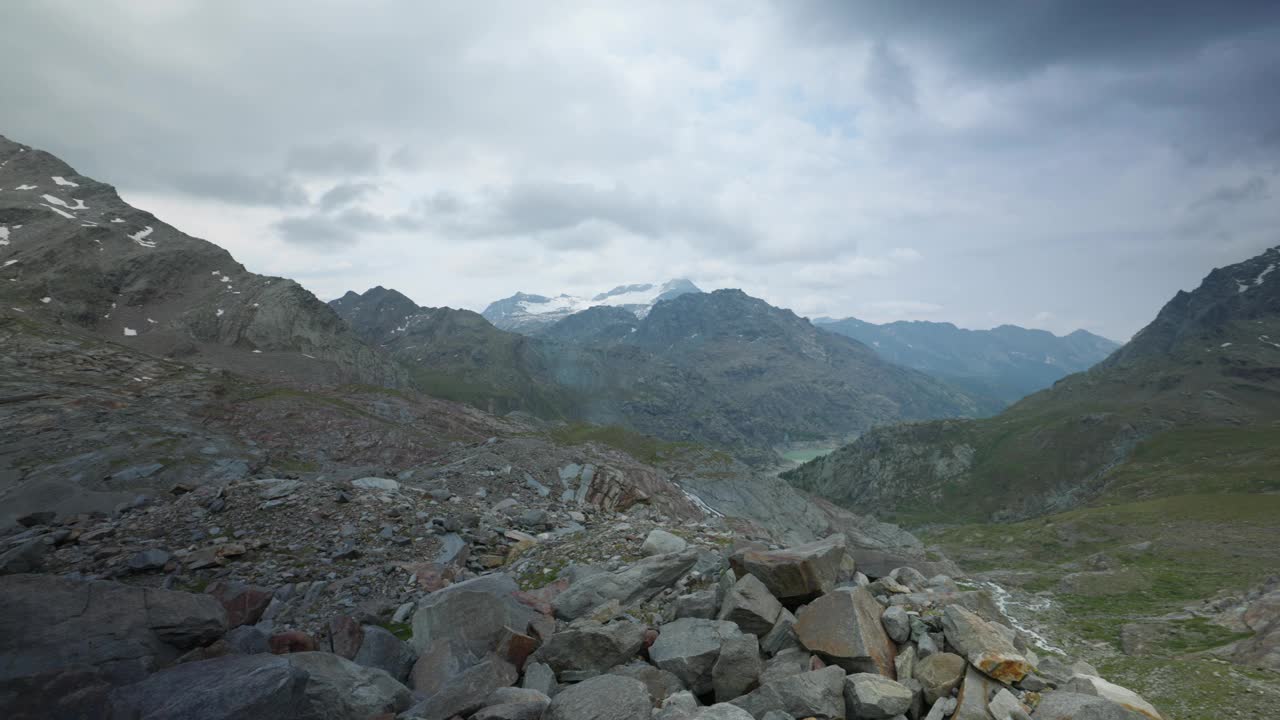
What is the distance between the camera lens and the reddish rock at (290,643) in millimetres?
12141

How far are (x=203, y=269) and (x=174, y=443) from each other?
14381 cm

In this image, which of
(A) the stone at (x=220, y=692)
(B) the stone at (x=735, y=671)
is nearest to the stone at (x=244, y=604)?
(A) the stone at (x=220, y=692)

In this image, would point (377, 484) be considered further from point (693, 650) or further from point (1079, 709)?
point (1079, 709)

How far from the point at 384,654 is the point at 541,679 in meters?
4.34

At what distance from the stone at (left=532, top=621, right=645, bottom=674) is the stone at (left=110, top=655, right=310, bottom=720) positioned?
470 centimetres

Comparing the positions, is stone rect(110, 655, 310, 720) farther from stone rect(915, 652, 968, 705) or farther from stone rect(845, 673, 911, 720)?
stone rect(915, 652, 968, 705)

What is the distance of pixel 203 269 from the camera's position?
161m

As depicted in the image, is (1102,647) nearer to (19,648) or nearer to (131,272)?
(19,648)

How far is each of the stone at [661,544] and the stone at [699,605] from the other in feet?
15.2

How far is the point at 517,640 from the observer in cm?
1205

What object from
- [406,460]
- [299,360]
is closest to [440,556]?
[406,460]

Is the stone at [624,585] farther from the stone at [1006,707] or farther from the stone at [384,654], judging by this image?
the stone at [1006,707]

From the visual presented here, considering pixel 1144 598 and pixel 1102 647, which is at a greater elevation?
pixel 1102 647

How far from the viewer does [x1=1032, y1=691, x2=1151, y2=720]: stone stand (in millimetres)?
8758
